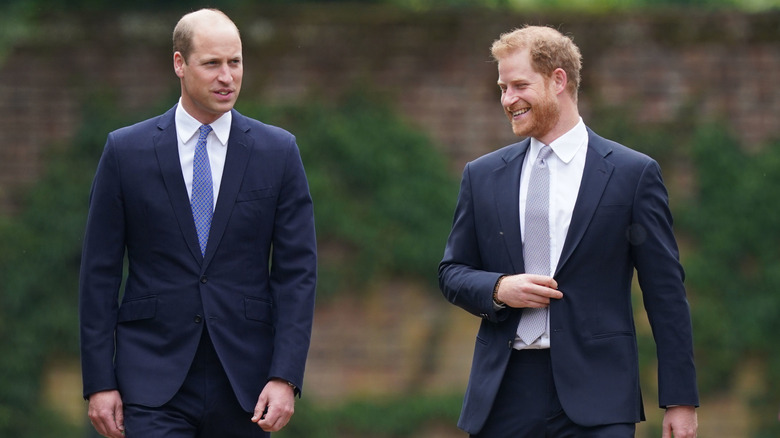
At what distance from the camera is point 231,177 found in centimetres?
465

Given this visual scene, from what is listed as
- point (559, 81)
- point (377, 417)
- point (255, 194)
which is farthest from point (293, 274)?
point (377, 417)

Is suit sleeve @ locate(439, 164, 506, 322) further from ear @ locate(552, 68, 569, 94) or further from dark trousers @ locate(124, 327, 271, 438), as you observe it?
dark trousers @ locate(124, 327, 271, 438)

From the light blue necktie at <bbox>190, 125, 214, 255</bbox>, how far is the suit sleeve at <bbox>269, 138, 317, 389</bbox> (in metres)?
0.26

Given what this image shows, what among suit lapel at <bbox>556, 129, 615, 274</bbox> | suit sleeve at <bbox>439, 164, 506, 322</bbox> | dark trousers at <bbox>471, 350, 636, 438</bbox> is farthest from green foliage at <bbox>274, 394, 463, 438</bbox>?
suit lapel at <bbox>556, 129, 615, 274</bbox>

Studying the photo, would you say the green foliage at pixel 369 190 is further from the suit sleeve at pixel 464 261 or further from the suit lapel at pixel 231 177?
the suit lapel at pixel 231 177

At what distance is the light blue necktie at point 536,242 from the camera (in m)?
4.52

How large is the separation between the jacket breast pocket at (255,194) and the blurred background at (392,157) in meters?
4.68

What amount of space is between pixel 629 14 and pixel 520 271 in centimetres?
527

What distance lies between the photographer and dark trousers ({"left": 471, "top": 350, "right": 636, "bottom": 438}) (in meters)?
4.39

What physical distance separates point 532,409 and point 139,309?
1.45 metres

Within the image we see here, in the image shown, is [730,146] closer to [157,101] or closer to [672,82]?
[672,82]

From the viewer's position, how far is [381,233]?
942cm

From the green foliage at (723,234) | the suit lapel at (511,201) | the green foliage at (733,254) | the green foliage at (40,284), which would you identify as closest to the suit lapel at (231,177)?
the suit lapel at (511,201)

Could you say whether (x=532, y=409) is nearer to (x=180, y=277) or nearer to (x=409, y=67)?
(x=180, y=277)
